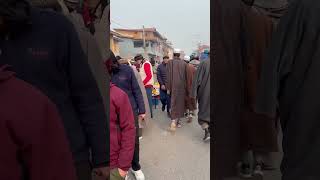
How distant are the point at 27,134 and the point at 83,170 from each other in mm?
543

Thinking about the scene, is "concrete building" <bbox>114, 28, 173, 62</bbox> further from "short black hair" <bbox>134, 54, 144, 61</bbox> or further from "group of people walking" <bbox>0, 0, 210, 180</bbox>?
"short black hair" <bbox>134, 54, 144, 61</bbox>

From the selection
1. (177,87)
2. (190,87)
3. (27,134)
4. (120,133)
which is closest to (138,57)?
(177,87)

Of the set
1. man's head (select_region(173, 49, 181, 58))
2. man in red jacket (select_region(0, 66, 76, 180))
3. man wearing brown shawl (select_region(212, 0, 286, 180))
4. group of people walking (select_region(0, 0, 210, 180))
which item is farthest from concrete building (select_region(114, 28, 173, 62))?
man in red jacket (select_region(0, 66, 76, 180))

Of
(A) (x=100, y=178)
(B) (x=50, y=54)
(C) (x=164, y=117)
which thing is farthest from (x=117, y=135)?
(C) (x=164, y=117)

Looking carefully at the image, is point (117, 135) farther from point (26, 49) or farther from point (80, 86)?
point (26, 49)

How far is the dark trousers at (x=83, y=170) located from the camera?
4.82 ft

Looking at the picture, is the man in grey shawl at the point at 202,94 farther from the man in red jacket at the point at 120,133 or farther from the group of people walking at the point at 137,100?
the man in red jacket at the point at 120,133

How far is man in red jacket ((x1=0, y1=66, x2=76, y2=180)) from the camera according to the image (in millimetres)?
987

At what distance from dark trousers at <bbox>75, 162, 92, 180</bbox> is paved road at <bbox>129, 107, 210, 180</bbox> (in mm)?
903

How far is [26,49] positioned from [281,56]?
3.19ft

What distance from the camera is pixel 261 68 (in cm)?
159

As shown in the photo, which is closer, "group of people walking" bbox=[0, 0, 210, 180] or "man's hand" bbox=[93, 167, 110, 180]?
"group of people walking" bbox=[0, 0, 210, 180]

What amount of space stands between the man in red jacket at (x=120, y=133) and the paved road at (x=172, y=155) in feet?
1.45

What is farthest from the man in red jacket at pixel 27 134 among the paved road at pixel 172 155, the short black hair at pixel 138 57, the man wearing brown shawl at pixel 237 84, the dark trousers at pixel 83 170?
the short black hair at pixel 138 57
